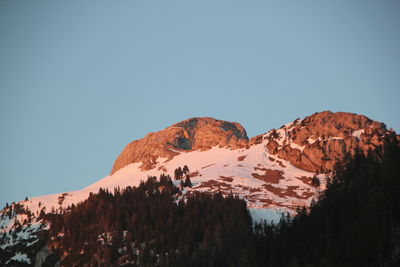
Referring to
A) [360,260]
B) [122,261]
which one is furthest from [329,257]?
[122,261]

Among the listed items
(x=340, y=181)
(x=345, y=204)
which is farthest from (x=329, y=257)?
(x=340, y=181)

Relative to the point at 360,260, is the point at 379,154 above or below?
above

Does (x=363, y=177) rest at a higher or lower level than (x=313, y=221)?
higher

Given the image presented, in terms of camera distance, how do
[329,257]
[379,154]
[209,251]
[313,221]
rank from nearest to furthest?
[329,257] < [313,221] < [209,251] < [379,154]

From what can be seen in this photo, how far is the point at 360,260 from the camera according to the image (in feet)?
372

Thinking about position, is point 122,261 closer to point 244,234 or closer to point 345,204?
point 244,234

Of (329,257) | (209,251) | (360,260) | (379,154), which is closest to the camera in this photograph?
(360,260)

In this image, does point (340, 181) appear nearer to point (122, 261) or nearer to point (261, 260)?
point (261, 260)

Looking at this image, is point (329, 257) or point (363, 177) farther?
point (363, 177)

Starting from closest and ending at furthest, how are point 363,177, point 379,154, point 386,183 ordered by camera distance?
1. point 386,183
2. point 363,177
3. point 379,154

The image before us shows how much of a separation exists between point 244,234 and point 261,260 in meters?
42.1

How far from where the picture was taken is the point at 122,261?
198125mm

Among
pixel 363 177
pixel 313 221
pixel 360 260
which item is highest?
pixel 363 177

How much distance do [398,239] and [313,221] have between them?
148 feet
